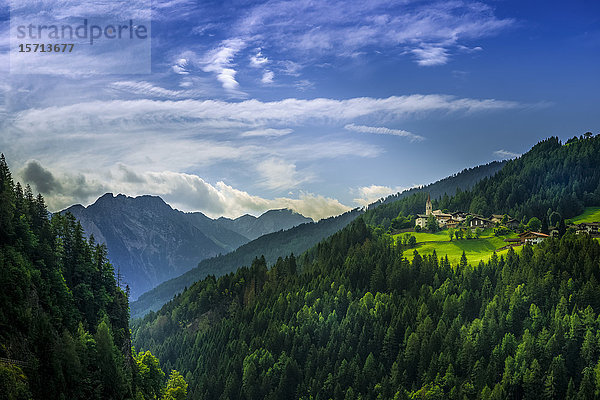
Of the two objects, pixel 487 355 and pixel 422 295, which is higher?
pixel 422 295

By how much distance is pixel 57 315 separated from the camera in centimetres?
8250

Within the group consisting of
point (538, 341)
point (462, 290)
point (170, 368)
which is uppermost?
point (462, 290)

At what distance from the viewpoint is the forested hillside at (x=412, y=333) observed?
118 m

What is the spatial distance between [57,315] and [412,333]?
8472 centimetres

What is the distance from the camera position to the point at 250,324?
166 m

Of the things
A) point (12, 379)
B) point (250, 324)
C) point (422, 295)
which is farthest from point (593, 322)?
point (12, 379)

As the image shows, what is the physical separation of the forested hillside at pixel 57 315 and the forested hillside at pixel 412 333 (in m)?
39.8

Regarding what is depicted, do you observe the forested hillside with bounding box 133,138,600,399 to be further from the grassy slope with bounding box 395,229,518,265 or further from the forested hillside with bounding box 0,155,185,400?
the forested hillside with bounding box 0,155,185,400

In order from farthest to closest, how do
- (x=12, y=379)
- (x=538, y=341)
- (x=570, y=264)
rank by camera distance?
(x=570, y=264) → (x=538, y=341) → (x=12, y=379)

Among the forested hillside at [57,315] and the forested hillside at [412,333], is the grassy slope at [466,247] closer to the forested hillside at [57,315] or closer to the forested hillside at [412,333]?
the forested hillside at [412,333]

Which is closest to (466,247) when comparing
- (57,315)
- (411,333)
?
(411,333)

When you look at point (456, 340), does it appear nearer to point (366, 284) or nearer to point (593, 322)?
point (593, 322)

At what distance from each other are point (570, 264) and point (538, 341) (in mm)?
29201

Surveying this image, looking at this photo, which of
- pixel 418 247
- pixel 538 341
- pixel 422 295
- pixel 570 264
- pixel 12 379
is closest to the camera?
pixel 12 379
